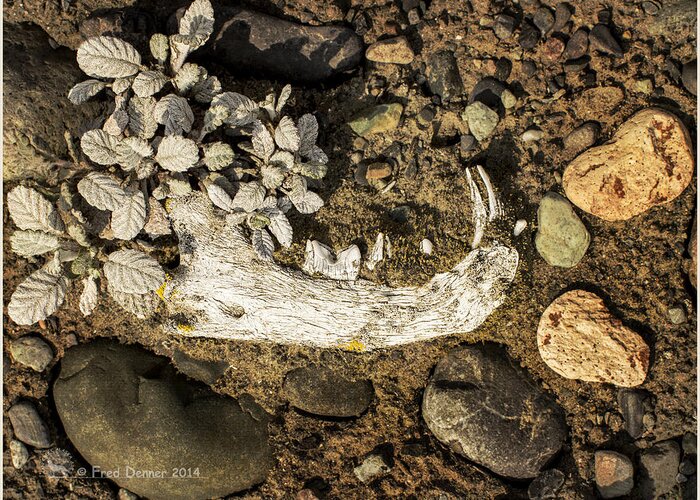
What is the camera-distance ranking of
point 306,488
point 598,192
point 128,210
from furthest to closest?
point 306,488 < point 598,192 < point 128,210

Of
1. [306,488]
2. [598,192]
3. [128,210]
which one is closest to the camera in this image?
[128,210]

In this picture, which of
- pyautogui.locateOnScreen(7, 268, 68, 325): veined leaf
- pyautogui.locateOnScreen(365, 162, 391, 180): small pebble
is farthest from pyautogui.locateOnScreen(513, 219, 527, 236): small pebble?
pyautogui.locateOnScreen(7, 268, 68, 325): veined leaf

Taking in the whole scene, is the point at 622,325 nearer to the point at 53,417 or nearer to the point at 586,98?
the point at 586,98

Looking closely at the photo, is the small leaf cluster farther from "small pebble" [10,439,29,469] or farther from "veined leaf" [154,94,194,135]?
"small pebble" [10,439,29,469]

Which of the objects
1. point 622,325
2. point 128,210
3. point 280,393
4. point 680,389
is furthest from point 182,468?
point 680,389

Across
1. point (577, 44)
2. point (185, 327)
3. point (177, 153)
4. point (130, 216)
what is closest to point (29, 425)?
point (185, 327)

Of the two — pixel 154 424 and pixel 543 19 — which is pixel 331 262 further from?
pixel 543 19

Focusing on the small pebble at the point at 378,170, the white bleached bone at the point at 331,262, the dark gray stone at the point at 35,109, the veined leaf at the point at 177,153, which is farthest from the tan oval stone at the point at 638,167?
the dark gray stone at the point at 35,109
